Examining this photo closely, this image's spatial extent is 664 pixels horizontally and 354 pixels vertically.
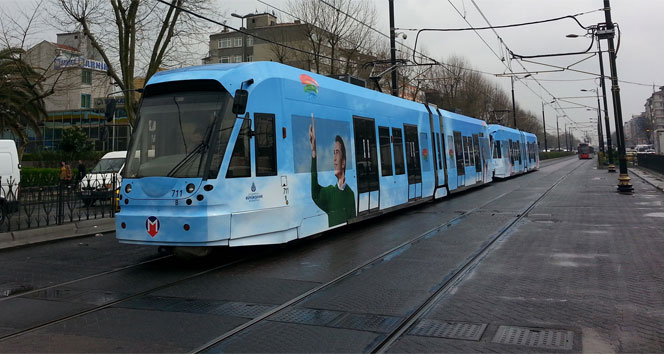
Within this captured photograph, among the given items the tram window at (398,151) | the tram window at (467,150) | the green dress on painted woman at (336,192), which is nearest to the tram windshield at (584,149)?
the tram window at (467,150)

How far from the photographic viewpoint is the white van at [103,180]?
13.0m

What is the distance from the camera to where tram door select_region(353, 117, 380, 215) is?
1066 centimetres

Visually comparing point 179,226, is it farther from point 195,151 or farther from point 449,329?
point 449,329

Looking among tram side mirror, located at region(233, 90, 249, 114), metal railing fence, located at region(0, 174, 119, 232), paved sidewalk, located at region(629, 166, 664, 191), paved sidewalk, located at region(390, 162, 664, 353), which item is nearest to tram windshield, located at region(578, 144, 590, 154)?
paved sidewalk, located at region(629, 166, 664, 191)

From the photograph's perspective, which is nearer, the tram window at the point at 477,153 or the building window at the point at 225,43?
the tram window at the point at 477,153

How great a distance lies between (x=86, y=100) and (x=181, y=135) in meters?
54.6

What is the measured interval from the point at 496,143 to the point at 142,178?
23.3 meters

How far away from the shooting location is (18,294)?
6152mm

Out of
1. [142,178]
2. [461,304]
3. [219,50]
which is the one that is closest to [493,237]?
[461,304]

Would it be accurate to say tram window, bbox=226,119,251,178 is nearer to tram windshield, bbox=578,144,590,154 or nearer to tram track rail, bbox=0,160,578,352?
tram track rail, bbox=0,160,578,352

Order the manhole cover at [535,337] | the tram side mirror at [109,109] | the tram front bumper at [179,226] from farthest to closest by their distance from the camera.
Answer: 1. the tram side mirror at [109,109]
2. the tram front bumper at [179,226]
3. the manhole cover at [535,337]

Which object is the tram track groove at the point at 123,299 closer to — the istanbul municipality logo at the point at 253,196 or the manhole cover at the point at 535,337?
the istanbul municipality logo at the point at 253,196

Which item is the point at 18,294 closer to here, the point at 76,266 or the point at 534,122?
the point at 76,266

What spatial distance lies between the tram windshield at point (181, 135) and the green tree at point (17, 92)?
19.2m
